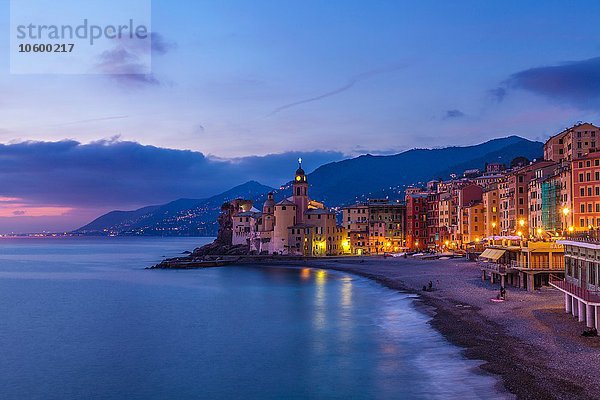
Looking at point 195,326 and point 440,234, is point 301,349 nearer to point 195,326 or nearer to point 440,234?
point 195,326

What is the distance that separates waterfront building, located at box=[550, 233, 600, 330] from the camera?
38.2 m

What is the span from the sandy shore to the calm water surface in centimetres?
166

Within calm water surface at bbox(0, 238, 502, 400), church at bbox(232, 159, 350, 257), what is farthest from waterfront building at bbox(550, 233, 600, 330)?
church at bbox(232, 159, 350, 257)

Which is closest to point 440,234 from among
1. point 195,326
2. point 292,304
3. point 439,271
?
point 439,271

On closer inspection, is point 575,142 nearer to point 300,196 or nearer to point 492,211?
point 492,211

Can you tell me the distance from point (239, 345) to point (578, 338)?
24.1m

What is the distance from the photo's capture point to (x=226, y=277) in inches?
4444

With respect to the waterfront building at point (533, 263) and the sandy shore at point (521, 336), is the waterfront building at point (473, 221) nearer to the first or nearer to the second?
the sandy shore at point (521, 336)

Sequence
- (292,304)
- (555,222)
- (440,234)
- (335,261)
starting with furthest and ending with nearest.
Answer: (440,234) < (335,261) < (555,222) < (292,304)

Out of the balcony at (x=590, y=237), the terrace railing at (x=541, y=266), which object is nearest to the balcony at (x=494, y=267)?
the terrace railing at (x=541, y=266)

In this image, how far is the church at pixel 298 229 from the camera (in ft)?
479

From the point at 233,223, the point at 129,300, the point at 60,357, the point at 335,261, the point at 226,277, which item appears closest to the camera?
the point at 60,357

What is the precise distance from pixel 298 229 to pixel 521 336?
4211 inches

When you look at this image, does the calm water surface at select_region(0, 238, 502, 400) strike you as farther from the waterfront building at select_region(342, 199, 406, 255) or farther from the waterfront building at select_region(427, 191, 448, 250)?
the waterfront building at select_region(342, 199, 406, 255)
